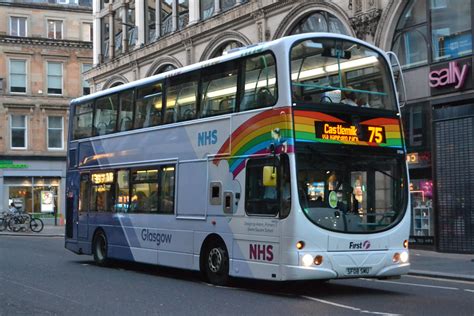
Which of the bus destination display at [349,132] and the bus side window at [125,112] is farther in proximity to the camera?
the bus side window at [125,112]

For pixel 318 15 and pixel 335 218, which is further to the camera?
pixel 318 15

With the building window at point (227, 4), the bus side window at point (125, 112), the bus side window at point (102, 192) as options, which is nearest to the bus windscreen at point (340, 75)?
the bus side window at point (125, 112)

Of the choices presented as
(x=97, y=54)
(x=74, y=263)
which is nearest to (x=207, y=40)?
(x=97, y=54)

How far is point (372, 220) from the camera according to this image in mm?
11133

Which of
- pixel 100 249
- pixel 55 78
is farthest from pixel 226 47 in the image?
pixel 55 78

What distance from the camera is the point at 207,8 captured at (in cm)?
2989

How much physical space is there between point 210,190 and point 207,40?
57.9 feet

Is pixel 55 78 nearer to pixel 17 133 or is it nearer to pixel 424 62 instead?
pixel 17 133

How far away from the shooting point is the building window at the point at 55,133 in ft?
159

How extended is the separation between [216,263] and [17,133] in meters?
38.1

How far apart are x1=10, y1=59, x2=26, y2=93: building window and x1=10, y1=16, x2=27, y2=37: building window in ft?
6.76

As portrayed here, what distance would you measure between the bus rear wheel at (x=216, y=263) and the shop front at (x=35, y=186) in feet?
114

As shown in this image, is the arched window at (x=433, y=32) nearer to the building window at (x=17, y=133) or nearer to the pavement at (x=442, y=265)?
the pavement at (x=442, y=265)

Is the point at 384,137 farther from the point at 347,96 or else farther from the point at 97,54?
the point at 97,54
